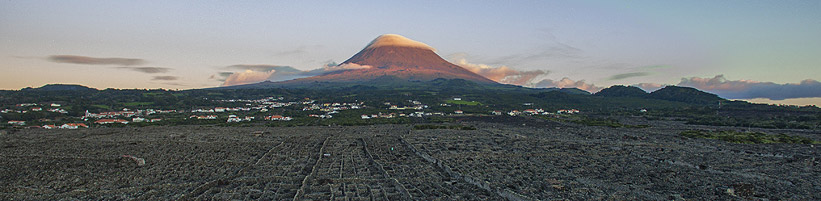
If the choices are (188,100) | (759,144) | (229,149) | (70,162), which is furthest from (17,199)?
(188,100)

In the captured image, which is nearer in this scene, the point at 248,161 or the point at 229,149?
the point at 248,161

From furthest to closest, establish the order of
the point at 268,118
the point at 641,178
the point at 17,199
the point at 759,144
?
the point at 268,118 → the point at 759,144 → the point at 641,178 → the point at 17,199

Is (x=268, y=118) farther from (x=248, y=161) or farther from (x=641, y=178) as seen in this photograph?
(x=641, y=178)

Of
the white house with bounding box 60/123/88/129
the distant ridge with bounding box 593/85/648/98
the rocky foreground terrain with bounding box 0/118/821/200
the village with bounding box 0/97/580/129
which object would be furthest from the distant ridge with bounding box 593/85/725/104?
the white house with bounding box 60/123/88/129

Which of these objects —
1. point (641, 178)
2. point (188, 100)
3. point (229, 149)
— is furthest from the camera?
point (188, 100)

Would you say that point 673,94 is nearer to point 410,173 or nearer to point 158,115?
point 158,115

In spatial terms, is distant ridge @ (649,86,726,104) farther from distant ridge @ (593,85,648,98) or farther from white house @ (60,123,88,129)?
white house @ (60,123,88,129)

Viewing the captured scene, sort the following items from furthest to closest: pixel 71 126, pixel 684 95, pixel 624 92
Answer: pixel 624 92 < pixel 684 95 < pixel 71 126

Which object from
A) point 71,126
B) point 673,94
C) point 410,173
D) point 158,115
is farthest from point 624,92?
point 71,126

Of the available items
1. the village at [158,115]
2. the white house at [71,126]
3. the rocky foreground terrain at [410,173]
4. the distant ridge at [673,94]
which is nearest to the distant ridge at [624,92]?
the distant ridge at [673,94]
